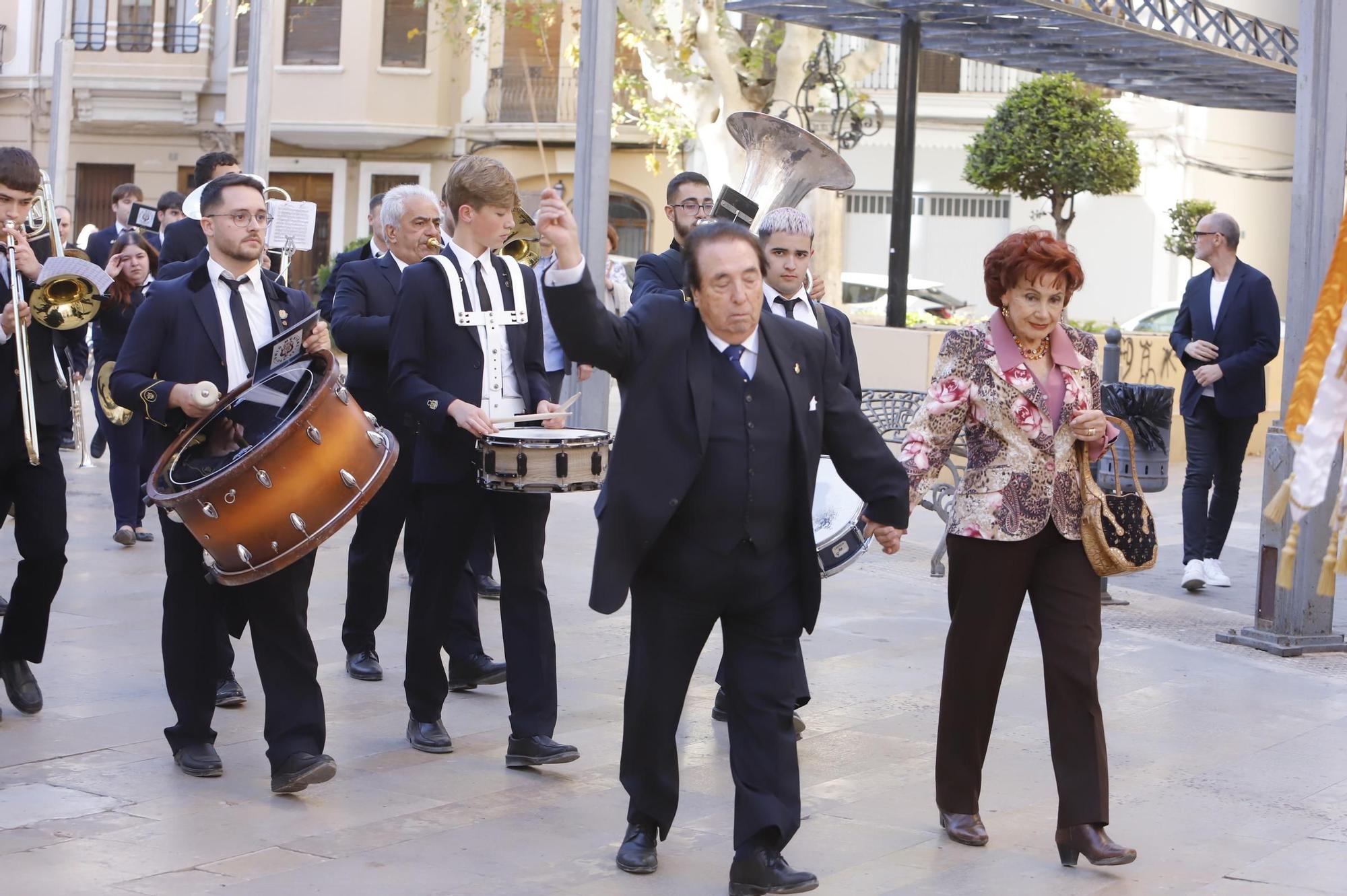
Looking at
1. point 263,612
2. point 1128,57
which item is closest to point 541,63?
point 1128,57

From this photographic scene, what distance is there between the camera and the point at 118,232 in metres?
13.7

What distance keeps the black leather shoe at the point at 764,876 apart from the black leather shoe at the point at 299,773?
1.48 meters

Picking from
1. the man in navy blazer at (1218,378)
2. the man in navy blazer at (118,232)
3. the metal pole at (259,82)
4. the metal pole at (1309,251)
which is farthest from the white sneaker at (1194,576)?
the metal pole at (259,82)

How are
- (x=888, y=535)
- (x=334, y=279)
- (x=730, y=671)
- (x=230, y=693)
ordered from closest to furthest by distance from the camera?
1. (x=730, y=671)
2. (x=888, y=535)
3. (x=230, y=693)
4. (x=334, y=279)

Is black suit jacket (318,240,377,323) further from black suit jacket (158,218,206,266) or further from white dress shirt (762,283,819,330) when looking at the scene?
white dress shirt (762,283,819,330)

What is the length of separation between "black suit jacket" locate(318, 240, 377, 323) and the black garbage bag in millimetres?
4154

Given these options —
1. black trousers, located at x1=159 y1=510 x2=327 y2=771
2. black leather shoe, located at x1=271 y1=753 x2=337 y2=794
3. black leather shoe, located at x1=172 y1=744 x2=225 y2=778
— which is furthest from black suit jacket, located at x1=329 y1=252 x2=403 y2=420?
black leather shoe, located at x1=271 y1=753 x2=337 y2=794

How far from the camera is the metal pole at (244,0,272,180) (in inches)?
587

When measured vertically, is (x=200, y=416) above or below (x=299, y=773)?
above

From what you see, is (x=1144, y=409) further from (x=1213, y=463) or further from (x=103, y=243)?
(x=103, y=243)

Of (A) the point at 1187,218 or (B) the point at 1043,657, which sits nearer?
(B) the point at 1043,657

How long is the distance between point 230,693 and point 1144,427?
560cm

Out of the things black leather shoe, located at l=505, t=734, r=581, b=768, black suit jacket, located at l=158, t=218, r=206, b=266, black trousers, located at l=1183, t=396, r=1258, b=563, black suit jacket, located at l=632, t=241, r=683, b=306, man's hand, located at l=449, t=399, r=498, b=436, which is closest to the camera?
man's hand, located at l=449, t=399, r=498, b=436

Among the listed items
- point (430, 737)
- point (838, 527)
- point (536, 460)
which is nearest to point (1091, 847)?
point (838, 527)
